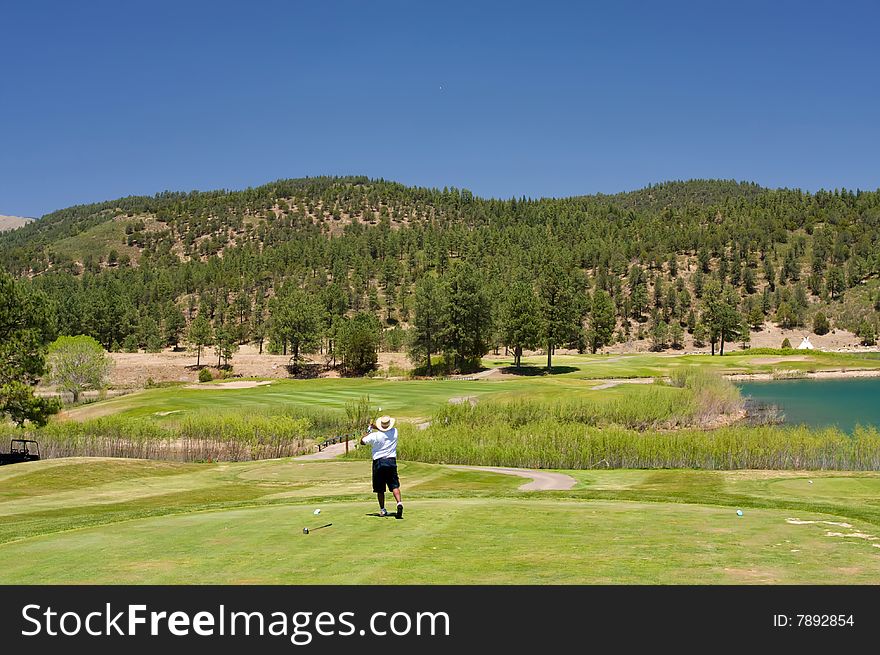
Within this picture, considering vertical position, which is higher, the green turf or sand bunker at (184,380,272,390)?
the green turf

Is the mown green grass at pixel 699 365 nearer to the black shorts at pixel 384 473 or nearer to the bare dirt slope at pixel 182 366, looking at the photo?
the bare dirt slope at pixel 182 366

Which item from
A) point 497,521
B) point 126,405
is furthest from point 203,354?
point 497,521

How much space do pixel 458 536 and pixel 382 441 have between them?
2.87 metres

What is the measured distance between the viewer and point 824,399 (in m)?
65.7

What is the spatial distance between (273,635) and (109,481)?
2502cm

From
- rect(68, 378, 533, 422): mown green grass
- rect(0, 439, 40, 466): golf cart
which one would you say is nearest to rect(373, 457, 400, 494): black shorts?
rect(0, 439, 40, 466): golf cart

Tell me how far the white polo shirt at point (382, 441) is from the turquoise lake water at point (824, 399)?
37.6m

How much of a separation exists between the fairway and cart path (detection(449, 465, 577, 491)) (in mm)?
1328

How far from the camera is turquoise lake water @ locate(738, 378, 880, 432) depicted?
52031mm

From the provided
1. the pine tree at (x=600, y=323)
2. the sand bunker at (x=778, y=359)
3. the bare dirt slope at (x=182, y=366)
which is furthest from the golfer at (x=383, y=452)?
the pine tree at (x=600, y=323)

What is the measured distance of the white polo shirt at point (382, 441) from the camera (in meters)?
14.4

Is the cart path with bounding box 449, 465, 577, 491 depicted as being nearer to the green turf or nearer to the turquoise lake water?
the green turf

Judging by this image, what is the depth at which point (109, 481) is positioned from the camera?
28.8 metres

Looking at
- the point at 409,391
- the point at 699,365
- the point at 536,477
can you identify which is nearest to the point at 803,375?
the point at 699,365
